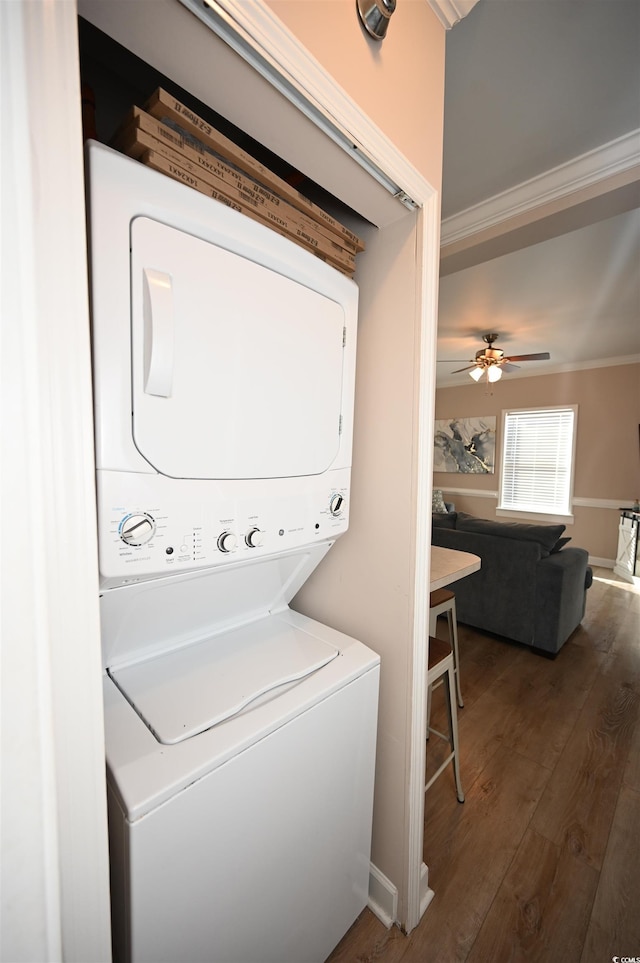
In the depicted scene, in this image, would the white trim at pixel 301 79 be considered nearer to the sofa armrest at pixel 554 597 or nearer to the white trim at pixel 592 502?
the sofa armrest at pixel 554 597

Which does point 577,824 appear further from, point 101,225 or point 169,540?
point 101,225

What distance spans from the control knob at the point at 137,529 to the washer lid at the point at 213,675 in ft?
1.27

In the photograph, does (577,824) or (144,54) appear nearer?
(144,54)

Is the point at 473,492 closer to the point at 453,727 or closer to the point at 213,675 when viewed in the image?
the point at 453,727

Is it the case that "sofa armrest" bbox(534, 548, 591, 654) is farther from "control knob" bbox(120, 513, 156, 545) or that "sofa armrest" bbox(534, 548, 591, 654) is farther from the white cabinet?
"control knob" bbox(120, 513, 156, 545)

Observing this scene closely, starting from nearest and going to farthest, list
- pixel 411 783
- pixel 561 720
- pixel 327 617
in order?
pixel 411 783
pixel 327 617
pixel 561 720

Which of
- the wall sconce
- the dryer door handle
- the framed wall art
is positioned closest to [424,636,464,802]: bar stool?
the dryer door handle

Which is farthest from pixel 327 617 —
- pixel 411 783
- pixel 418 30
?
pixel 418 30

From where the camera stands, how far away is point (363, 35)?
2.65ft

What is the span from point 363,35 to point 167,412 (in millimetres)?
889

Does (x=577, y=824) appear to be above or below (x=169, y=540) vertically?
below

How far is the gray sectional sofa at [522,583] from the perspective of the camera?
2717 mm

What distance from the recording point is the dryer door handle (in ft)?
2.19

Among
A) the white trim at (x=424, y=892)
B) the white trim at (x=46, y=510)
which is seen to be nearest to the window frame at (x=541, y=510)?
the white trim at (x=424, y=892)
